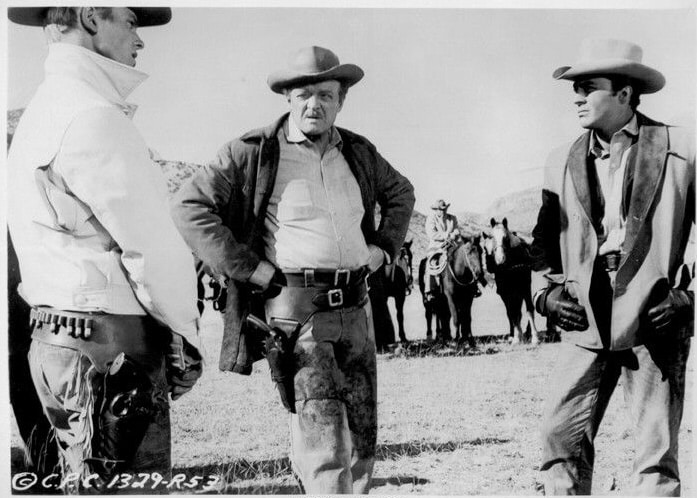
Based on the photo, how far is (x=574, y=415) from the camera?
18.1 feet

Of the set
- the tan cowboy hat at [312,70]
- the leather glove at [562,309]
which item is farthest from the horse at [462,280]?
the tan cowboy hat at [312,70]

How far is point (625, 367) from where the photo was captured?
5480 millimetres

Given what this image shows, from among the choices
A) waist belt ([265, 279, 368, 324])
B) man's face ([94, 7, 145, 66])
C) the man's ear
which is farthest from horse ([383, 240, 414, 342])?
the man's ear

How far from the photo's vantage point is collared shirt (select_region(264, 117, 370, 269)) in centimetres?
521

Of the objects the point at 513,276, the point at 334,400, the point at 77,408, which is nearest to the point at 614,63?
the point at 513,276

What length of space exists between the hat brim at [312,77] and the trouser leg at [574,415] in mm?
1926

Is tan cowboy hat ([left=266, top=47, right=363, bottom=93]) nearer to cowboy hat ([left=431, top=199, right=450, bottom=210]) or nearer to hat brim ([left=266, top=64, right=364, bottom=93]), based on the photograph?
hat brim ([left=266, top=64, right=364, bottom=93])

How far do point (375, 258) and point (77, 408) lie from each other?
173 centimetres

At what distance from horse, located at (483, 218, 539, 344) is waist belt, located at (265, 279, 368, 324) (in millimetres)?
939

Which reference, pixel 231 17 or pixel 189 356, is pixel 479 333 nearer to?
pixel 189 356

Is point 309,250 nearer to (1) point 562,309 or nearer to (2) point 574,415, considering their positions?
(1) point 562,309

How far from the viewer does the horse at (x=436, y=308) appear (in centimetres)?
558

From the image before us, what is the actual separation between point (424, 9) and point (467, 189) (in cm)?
103

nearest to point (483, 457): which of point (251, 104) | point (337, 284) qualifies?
point (337, 284)
